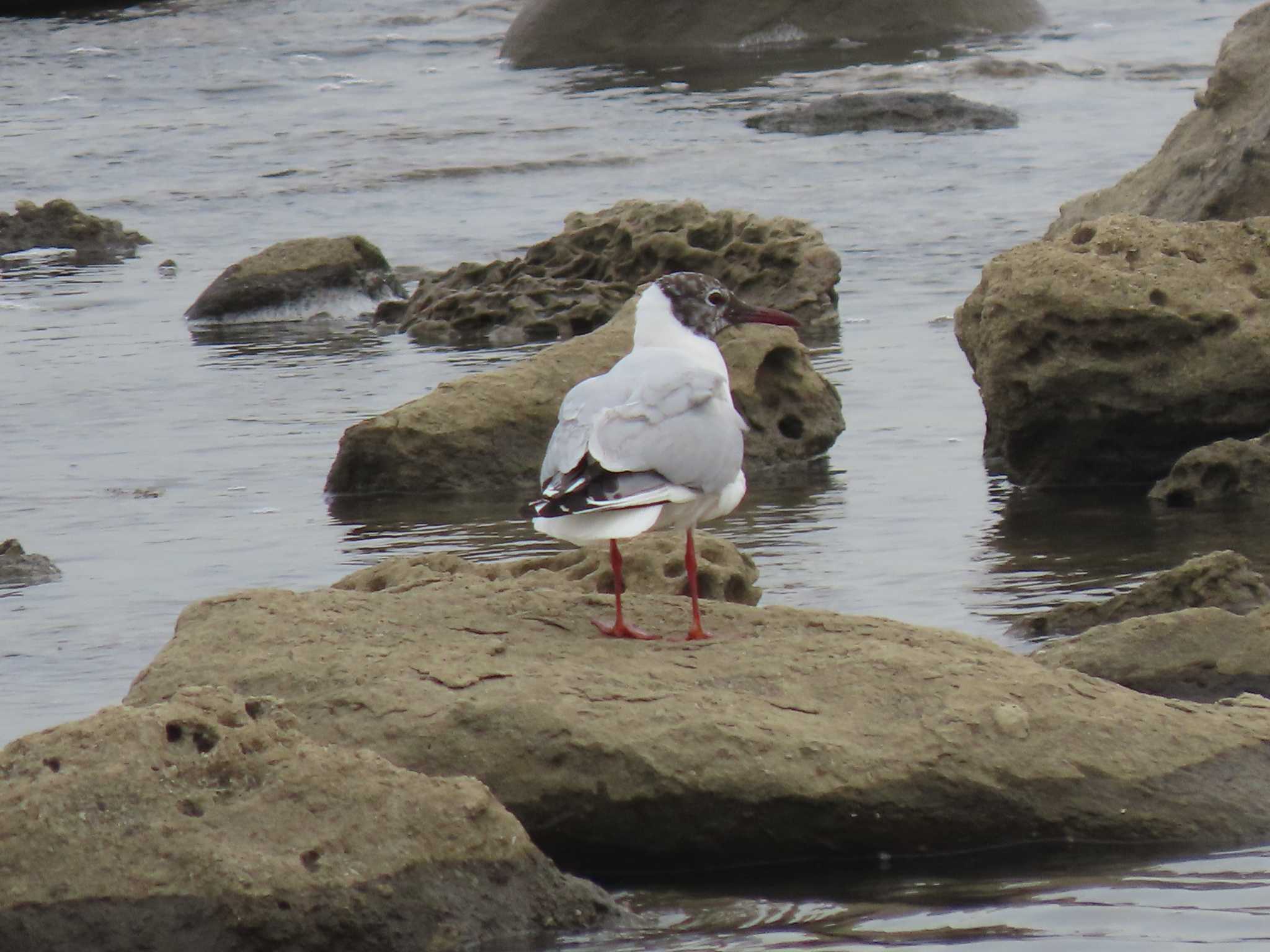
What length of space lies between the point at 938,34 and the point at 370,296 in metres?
13.3

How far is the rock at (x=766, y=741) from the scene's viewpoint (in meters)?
4.83

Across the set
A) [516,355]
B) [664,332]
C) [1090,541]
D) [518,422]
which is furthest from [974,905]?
[516,355]

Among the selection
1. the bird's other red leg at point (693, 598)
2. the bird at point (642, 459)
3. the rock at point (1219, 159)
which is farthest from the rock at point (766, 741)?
the rock at point (1219, 159)

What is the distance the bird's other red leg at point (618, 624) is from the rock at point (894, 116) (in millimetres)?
14438

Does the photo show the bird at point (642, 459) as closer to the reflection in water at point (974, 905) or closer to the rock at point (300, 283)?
the reflection in water at point (974, 905)

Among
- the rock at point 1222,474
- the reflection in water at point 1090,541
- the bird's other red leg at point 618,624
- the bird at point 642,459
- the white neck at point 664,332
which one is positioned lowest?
the reflection in water at point 1090,541

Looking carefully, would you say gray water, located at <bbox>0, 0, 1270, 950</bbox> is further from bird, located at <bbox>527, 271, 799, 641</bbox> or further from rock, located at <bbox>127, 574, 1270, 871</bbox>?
bird, located at <bbox>527, 271, 799, 641</bbox>

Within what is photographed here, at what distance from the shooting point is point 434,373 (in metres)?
11.4

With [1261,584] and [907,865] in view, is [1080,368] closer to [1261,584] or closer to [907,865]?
[1261,584]

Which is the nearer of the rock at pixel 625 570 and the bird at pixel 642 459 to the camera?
the bird at pixel 642 459

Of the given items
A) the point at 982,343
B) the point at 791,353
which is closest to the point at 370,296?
the point at 791,353

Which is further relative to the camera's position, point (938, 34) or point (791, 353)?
point (938, 34)

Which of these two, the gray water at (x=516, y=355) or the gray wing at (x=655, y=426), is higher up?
the gray wing at (x=655, y=426)

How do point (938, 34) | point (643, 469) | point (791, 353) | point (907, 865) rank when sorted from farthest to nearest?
point (938, 34)
point (791, 353)
point (643, 469)
point (907, 865)
